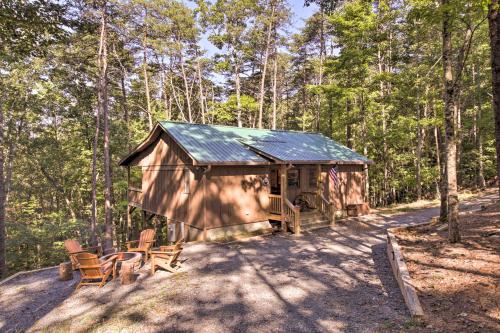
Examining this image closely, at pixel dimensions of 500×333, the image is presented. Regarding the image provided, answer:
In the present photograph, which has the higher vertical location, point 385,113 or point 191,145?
point 385,113

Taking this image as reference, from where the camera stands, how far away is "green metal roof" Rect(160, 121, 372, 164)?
1252 cm

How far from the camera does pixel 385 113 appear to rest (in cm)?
2525

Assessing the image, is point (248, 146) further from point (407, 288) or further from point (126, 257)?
point (407, 288)

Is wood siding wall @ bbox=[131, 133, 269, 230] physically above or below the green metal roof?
below

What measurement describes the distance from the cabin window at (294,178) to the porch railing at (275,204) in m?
2.33

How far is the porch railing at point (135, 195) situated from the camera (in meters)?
17.9

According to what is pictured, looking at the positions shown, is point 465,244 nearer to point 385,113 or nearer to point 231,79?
point 385,113

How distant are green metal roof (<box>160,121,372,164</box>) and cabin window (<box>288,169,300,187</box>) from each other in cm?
117

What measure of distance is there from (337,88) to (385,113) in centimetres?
752

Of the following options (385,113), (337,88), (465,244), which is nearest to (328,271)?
(465,244)

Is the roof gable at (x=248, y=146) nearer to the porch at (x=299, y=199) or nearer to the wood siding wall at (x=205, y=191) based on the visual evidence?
the wood siding wall at (x=205, y=191)

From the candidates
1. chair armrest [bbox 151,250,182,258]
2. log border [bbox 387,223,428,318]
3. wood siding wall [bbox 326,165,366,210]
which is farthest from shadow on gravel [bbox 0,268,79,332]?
wood siding wall [bbox 326,165,366,210]

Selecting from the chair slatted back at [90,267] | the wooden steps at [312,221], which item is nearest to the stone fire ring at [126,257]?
the chair slatted back at [90,267]

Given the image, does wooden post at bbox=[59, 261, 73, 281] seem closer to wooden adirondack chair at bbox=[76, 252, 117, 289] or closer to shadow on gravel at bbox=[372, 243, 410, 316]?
wooden adirondack chair at bbox=[76, 252, 117, 289]
